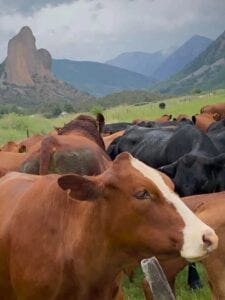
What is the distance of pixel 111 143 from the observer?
14727 mm

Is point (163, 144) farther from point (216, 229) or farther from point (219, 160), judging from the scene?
point (216, 229)

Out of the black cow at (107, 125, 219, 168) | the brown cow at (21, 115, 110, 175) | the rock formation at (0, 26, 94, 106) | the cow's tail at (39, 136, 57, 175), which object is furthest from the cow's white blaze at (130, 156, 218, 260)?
the rock formation at (0, 26, 94, 106)

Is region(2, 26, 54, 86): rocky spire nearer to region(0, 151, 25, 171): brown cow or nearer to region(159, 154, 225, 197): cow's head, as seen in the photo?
region(0, 151, 25, 171): brown cow

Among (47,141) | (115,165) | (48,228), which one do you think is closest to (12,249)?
(48,228)

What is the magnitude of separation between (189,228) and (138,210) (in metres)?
0.35

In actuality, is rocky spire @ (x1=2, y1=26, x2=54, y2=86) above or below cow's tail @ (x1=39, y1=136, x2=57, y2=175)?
above

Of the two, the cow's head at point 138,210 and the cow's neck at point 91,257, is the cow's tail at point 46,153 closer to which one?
the cow's neck at point 91,257

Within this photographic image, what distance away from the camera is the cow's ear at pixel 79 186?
165 inches

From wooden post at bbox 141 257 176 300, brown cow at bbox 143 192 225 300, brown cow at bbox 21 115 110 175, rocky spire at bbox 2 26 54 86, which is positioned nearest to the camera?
wooden post at bbox 141 257 176 300

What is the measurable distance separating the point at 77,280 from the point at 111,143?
10234 mm

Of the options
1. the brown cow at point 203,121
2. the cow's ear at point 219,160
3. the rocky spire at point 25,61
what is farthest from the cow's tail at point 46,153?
the rocky spire at point 25,61

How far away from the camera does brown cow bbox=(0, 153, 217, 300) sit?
13.5 ft

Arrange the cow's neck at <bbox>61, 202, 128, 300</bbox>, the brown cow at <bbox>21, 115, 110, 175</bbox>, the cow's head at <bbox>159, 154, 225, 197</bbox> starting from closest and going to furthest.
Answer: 1. the cow's neck at <bbox>61, 202, 128, 300</bbox>
2. the brown cow at <bbox>21, 115, 110, 175</bbox>
3. the cow's head at <bbox>159, 154, 225, 197</bbox>

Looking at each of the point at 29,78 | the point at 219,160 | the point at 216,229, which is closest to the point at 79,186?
the point at 216,229
